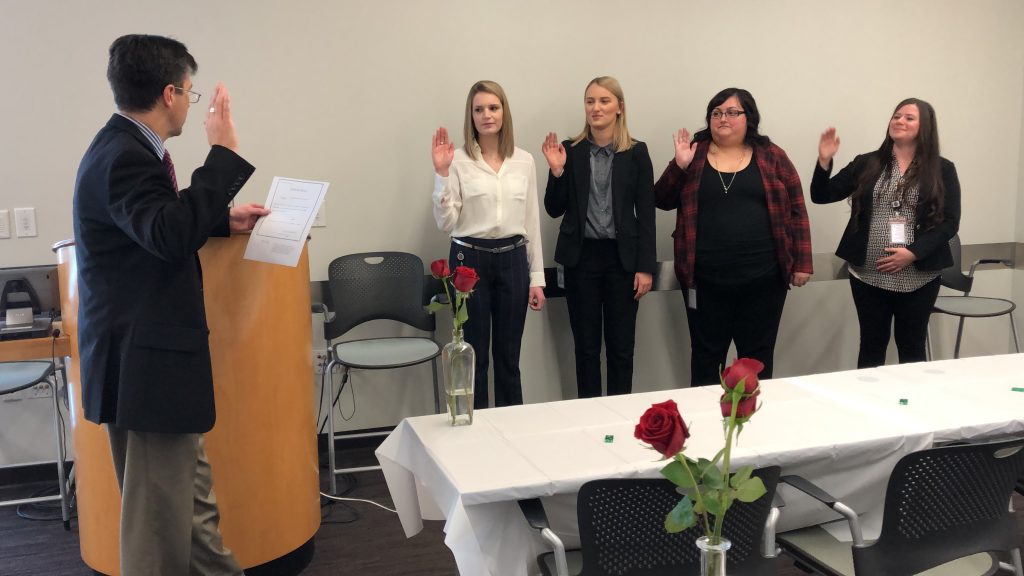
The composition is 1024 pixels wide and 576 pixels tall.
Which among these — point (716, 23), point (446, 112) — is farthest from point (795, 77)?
point (446, 112)

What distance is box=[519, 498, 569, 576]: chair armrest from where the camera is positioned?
168 cm

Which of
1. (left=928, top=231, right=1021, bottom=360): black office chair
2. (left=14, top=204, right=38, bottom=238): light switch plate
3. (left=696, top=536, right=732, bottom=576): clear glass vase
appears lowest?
(left=928, top=231, right=1021, bottom=360): black office chair

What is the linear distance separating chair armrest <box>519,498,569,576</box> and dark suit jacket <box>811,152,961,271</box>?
9.18 ft

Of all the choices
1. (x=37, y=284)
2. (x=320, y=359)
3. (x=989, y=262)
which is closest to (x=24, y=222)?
(x=37, y=284)

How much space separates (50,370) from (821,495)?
2975 millimetres

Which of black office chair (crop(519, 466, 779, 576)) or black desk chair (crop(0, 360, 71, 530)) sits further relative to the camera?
black desk chair (crop(0, 360, 71, 530))

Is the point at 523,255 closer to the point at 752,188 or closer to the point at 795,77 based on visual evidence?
the point at 752,188

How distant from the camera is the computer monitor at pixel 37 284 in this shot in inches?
112

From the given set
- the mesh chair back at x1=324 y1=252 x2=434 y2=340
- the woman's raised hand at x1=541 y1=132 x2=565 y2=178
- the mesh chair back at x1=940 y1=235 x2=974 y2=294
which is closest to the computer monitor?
the mesh chair back at x1=324 y1=252 x2=434 y2=340

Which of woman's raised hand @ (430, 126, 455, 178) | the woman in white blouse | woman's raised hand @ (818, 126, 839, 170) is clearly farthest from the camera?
woman's raised hand @ (818, 126, 839, 170)

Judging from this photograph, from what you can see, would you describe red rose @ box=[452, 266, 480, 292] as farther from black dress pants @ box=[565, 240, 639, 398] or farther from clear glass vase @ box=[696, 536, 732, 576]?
black dress pants @ box=[565, 240, 639, 398]

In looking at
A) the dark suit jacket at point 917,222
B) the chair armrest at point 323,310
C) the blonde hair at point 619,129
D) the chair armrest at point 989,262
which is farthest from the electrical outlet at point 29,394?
the chair armrest at point 989,262

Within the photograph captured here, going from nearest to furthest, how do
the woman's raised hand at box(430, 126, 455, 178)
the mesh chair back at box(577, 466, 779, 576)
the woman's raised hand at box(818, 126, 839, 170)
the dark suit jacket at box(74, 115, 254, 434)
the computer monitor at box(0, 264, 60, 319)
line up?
the mesh chair back at box(577, 466, 779, 576)
the dark suit jacket at box(74, 115, 254, 434)
the computer monitor at box(0, 264, 60, 319)
the woman's raised hand at box(430, 126, 455, 178)
the woman's raised hand at box(818, 126, 839, 170)

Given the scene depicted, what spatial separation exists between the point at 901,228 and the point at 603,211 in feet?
4.55
